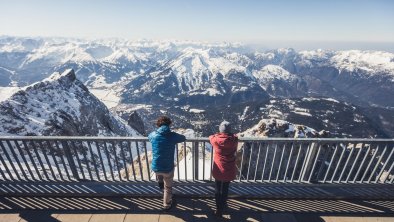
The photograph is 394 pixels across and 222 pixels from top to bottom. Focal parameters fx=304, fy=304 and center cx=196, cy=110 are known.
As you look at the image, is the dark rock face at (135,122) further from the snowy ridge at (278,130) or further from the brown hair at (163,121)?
the brown hair at (163,121)

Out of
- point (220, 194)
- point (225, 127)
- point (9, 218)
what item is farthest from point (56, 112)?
point (225, 127)

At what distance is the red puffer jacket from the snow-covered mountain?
109 ft

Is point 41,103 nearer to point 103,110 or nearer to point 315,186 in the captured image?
point 103,110

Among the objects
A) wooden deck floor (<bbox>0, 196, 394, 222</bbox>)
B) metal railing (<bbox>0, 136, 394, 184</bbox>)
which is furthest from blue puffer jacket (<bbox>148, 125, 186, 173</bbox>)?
wooden deck floor (<bbox>0, 196, 394, 222</bbox>)

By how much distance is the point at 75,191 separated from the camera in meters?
9.73

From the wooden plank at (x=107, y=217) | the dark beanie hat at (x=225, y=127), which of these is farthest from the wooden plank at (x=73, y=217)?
the dark beanie hat at (x=225, y=127)

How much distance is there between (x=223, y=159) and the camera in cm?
821

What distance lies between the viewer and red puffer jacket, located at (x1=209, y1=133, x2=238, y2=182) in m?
8.01

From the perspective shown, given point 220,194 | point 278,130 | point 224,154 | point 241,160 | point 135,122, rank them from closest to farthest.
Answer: point 224,154 < point 220,194 < point 241,160 < point 278,130 < point 135,122

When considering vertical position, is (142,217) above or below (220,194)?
below

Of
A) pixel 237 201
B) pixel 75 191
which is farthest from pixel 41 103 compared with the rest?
pixel 237 201

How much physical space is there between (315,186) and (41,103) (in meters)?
46.1

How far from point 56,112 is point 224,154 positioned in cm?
4382

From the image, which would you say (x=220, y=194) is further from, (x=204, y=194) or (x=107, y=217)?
(x=107, y=217)
